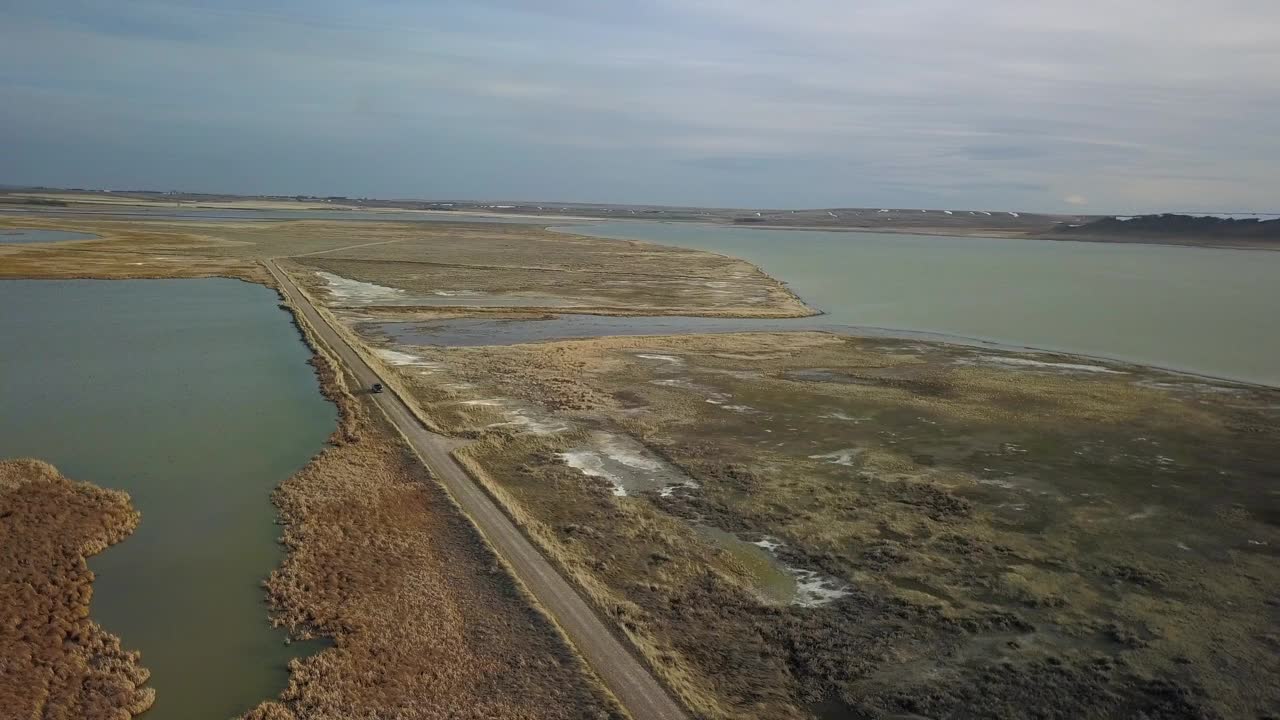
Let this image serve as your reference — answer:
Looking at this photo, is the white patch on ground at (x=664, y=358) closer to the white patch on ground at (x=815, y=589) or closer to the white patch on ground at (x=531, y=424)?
the white patch on ground at (x=531, y=424)

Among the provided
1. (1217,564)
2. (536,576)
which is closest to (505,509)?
(536,576)

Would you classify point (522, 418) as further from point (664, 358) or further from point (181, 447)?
point (664, 358)

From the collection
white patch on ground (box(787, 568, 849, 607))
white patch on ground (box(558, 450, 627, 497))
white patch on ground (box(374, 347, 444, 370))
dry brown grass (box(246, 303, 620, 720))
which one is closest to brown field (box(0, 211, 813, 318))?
white patch on ground (box(374, 347, 444, 370))

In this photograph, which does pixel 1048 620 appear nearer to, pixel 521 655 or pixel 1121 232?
pixel 521 655

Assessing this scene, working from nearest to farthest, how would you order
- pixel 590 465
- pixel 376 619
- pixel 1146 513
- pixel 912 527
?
pixel 376 619 < pixel 912 527 < pixel 1146 513 < pixel 590 465

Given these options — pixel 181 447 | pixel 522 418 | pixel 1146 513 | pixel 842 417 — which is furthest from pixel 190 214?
pixel 1146 513

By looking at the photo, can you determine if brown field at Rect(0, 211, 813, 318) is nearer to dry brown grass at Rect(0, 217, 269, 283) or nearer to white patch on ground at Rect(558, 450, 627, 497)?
dry brown grass at Rect(0, 217, 269, 283)

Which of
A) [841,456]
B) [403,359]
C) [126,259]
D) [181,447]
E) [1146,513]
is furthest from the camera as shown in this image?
[126,259]
